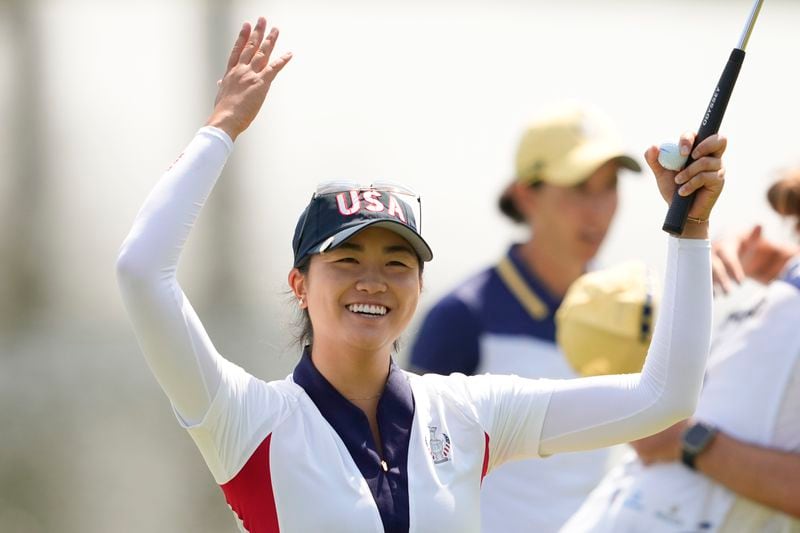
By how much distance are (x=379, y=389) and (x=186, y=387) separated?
344mm

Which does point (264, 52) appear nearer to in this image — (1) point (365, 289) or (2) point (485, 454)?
(1) point (365, 289)

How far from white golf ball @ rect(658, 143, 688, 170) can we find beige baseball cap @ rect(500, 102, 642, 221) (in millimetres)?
1560

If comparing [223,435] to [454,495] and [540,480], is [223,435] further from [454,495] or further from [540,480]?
[540,480]

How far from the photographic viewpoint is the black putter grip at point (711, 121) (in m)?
2.00

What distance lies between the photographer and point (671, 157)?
201 centimetres

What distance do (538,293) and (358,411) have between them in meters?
1.47

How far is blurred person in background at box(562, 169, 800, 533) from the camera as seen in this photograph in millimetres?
2695

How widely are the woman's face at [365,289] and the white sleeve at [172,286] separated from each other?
0.70ft

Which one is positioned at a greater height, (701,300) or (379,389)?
(701,300)

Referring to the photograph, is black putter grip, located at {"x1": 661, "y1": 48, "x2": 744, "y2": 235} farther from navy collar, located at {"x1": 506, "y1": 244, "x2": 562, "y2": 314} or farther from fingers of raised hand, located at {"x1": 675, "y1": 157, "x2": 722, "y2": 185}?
navy collar, located at {"x1": 506, "y1": 244, "x2": 562, "y2": 314}

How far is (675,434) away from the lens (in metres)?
2.80

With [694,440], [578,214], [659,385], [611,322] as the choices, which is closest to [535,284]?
[578,214]

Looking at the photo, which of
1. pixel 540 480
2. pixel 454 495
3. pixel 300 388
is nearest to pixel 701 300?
pixel 454 495

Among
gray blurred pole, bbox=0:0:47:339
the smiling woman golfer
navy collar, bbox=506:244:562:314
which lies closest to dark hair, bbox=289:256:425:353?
the smiling woman golfer
